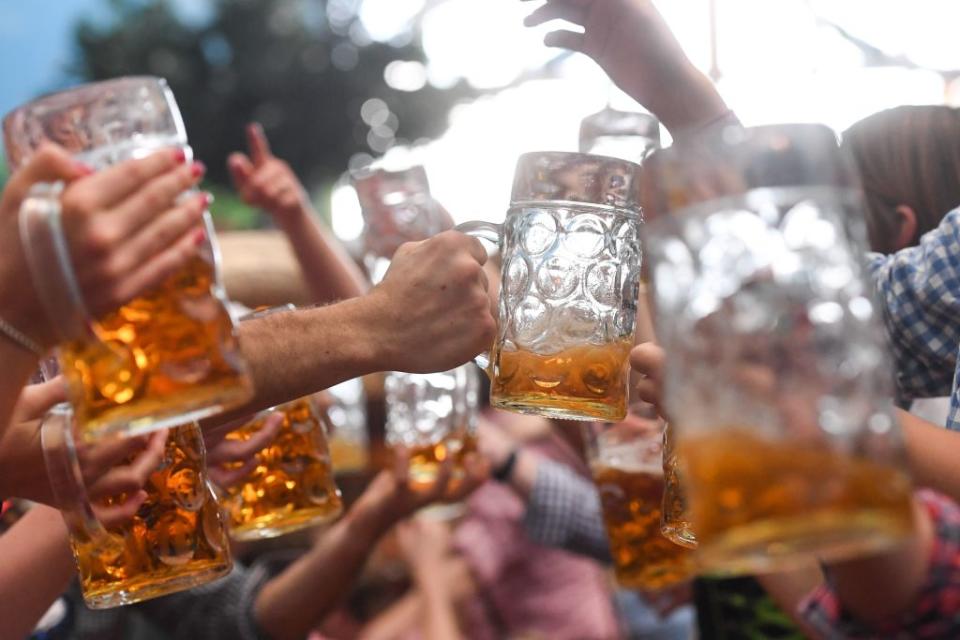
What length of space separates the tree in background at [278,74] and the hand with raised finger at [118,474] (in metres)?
13.1

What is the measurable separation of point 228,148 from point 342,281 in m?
12.3

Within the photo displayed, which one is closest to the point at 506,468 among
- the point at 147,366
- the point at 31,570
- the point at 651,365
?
the point at 31,570

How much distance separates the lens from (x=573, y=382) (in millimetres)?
1067

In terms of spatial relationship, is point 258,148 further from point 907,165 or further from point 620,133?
point 907,165

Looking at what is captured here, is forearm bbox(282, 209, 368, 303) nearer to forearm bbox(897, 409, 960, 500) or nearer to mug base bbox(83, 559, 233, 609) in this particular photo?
mug base bbox(83, 559, 233, 609)

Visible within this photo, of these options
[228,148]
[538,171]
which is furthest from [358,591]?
[228,148]

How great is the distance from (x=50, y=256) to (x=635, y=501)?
918mm

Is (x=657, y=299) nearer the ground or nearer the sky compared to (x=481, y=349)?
nearer the sky

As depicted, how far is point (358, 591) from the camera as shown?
2.92m

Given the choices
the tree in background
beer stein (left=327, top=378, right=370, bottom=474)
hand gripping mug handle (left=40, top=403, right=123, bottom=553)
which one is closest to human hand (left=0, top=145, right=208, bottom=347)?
hand gripping mug handle (left=40, top=403, right=123, bottom=553)

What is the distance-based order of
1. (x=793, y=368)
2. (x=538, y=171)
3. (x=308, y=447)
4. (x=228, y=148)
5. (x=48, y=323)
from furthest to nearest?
(x=228, y=148) < (x=308, y=447) < (x=538, y=171) < (x=48, y=323) < (x=793, y=368)

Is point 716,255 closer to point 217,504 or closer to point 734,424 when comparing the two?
point 734,424

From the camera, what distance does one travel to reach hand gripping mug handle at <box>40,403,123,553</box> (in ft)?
3.16

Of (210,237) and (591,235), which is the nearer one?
(210,237)
